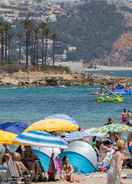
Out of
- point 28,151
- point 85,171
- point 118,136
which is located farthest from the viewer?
point 118,136

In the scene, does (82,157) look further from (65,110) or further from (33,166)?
(65,110)

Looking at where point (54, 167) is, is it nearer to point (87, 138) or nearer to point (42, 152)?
point (42, 152)

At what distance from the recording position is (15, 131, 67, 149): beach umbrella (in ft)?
65.7

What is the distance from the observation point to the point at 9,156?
1894 centimetres

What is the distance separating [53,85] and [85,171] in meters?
110

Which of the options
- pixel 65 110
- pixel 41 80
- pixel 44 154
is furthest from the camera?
pixel 41 80

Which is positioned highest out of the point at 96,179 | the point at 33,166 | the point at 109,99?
the point at 33,166

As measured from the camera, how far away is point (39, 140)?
20.1 m

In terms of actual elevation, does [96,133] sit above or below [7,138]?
below

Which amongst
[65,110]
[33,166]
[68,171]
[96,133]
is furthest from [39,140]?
[65,110]

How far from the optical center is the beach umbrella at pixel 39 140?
20016mm

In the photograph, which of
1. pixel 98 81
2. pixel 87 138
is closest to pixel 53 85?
pixel 98 81

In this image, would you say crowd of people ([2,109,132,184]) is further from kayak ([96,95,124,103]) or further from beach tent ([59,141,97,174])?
kayak ([96,95,124,103])

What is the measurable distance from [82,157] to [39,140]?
3.04 meters
